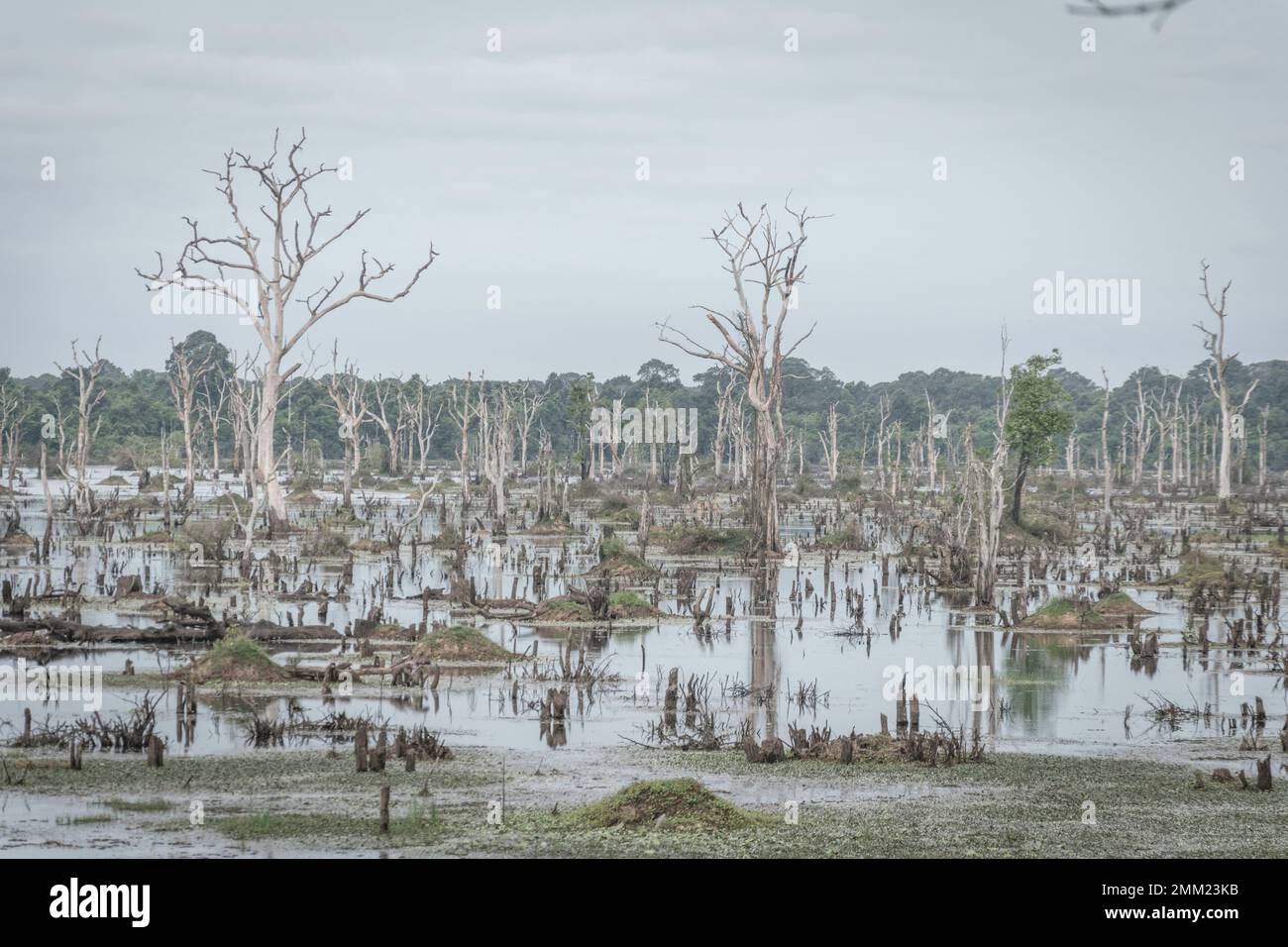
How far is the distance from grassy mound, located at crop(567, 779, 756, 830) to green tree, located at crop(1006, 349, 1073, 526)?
3214cm

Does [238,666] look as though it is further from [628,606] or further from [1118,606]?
[1118,606]

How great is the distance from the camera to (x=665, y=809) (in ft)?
36.0

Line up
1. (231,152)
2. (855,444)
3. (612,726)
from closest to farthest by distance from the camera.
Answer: (612,726) → (231,152) → (855,444)

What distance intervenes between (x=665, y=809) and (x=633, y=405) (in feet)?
319

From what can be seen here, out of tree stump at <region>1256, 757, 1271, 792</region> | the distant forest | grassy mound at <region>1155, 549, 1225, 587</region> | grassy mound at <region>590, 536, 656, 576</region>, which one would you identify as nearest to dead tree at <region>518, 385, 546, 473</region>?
the distant forest

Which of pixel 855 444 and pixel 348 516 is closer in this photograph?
pixel 348 516

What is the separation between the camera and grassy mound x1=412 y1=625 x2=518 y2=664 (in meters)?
19.1

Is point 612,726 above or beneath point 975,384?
beneath

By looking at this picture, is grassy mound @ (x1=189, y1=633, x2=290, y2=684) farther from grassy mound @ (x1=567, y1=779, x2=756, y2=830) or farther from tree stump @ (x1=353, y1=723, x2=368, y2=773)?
grassy mound @ (x1=567, y1=779, x2=756, y2=830)

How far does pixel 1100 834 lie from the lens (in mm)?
11164
